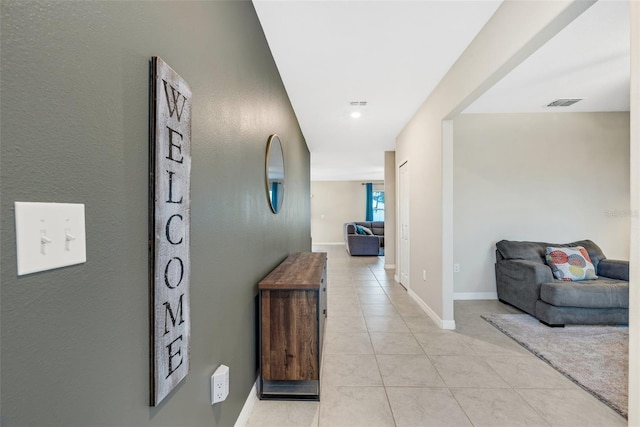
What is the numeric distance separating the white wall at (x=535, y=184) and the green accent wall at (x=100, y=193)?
378 cm

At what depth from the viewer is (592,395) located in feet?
6.37

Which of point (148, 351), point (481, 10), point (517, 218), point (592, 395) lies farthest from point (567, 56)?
point (148, 351)

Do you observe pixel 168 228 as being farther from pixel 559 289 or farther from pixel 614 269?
pixel 614 269

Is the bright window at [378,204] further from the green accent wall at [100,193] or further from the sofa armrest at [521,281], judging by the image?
the green accent wall at [100,193]

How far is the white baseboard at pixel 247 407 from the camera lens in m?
1.60

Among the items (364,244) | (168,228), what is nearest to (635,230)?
(168,228)

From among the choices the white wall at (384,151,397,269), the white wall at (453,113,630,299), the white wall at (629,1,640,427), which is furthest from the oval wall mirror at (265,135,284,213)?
the white wall at (384,151,397,269)

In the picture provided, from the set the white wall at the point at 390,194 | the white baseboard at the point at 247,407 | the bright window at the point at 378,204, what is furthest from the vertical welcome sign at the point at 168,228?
the bright window at the point at 378,204

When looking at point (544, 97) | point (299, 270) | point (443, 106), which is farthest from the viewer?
point (544, 97)

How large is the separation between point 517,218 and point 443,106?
7.27ft

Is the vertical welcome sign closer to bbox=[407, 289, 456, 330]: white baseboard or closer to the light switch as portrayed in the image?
the light switch

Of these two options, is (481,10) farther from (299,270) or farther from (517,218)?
(517,218)

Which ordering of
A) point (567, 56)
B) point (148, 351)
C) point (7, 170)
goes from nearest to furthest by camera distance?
1. point (7, 170)
2. point (148, 351)
3. point (567, 56)

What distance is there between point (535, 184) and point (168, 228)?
4.75m
